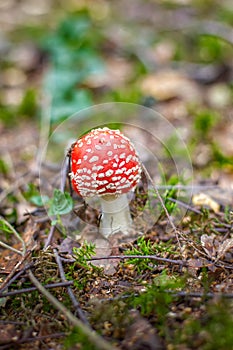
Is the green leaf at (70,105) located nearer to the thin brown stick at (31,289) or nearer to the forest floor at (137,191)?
the forest floor at (137,191)

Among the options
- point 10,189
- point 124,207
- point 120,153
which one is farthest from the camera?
point 10,189

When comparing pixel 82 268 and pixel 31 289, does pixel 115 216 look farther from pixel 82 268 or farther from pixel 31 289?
pixel 31 289

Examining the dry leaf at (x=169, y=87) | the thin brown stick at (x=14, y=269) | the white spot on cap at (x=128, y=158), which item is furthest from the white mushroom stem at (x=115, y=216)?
the dry leaf at (x=169, y=87)

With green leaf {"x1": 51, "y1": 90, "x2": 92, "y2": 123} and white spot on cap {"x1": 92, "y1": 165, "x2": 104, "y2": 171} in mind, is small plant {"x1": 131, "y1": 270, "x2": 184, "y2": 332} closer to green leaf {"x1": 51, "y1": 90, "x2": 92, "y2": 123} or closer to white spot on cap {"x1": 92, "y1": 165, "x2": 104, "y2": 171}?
white spot on cap {"x1": 92, "y1": 165, "x2": 104, "y2": 171}

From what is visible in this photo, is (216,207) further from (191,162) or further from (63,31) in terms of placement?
(63,31)

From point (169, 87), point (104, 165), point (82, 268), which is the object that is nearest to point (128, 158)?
point (104, 165)

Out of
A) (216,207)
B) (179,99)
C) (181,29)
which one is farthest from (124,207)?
(181,29)
